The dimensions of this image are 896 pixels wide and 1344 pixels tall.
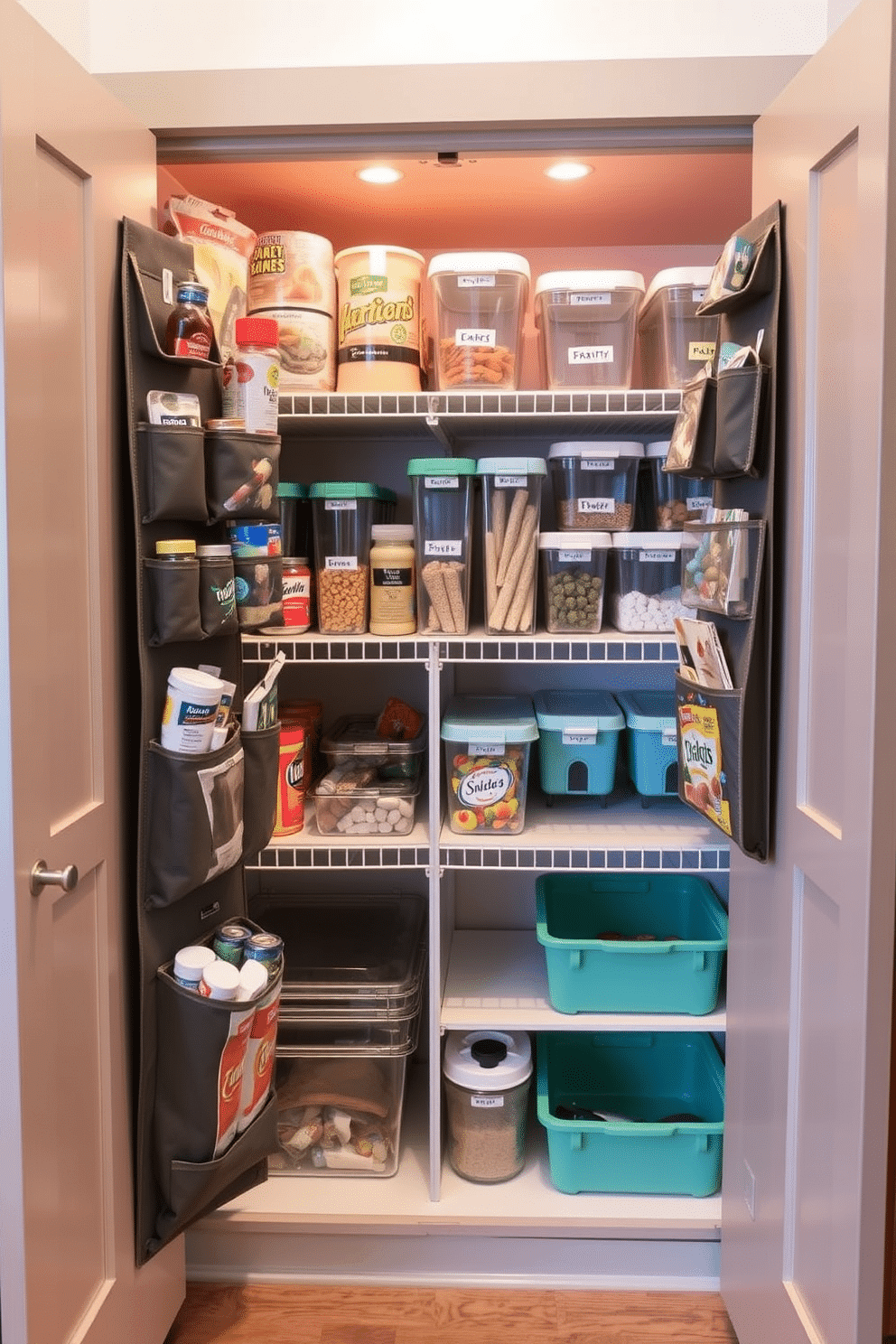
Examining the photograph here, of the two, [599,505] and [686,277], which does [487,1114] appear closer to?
[599,505]

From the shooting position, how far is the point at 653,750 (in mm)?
2154

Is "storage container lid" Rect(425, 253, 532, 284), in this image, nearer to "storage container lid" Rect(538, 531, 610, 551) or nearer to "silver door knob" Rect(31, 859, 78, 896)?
"storage container lid" Rect(538, 531, 610, 551)

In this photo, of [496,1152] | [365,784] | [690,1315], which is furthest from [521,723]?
[690,1315]

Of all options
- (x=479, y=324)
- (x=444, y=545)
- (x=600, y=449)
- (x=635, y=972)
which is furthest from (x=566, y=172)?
(x=635, y=972)

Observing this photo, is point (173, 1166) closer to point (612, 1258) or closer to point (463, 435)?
point (612, 1258)

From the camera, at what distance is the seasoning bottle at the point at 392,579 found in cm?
207

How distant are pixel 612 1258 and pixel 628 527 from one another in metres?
1.38

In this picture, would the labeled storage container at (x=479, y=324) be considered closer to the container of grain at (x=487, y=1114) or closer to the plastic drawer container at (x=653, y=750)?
the plastic drawer container at (x=653, y=750)

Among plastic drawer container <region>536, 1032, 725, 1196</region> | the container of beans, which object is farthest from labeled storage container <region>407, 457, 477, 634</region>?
plastic drawer container <region>536, 1032, 725, 1196</region>

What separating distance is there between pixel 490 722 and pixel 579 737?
19 cm

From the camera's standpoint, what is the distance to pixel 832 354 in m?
1.35

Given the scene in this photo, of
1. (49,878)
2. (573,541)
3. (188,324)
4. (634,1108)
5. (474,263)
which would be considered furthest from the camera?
(634,1108)

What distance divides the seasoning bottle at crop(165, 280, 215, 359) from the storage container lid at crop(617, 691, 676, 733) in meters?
1.07

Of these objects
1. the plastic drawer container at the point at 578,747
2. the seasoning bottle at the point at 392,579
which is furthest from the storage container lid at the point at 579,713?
the seasoning bottle at the point at 392,579
